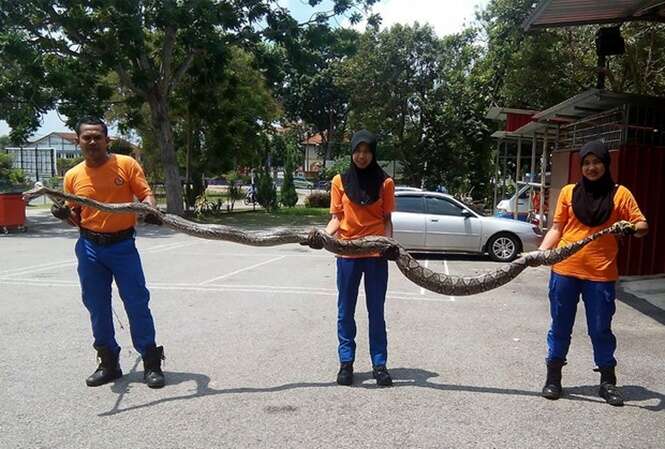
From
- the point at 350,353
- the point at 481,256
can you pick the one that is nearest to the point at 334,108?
the point at 481,256

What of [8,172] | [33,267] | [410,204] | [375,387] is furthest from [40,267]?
[8,172]

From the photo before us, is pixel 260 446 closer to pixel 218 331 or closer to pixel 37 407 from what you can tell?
pixel 37 407

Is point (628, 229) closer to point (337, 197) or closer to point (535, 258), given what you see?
point (535, 258)

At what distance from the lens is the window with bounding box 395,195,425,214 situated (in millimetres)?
11617

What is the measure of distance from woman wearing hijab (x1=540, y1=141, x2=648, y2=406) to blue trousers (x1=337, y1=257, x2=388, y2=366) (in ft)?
4.00

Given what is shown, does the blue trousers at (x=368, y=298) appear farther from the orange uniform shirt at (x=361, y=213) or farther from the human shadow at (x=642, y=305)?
the human shadow at (x=642, y=305)

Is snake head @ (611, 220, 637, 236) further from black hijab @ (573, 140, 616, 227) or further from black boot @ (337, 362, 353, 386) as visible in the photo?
black boot @ (337, 362, 353, 386)

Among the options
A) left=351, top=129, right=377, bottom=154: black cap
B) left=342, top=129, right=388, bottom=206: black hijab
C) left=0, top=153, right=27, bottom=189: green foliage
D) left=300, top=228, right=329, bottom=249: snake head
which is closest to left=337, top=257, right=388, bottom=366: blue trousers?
left=300, top=228, right=329, bottom=249: snake head

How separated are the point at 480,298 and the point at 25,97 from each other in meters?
16.5

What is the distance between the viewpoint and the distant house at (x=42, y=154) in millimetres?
31566

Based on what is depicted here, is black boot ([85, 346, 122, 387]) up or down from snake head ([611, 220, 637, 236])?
down

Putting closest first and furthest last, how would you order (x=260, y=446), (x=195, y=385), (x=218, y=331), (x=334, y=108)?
1. (x=260, y=446)
2. (x=195, y=385)
3. (x=218, y=331)
4. (x=334, y=108)

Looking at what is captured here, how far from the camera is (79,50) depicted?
1814cm

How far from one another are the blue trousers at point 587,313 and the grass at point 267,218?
1551cm
